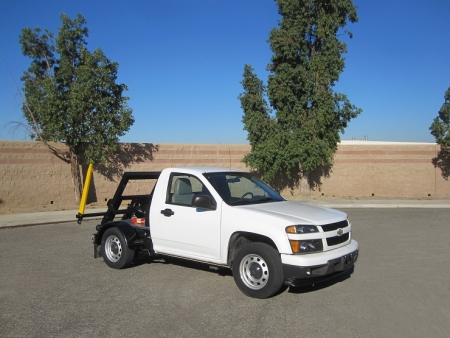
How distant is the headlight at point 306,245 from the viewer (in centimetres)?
616

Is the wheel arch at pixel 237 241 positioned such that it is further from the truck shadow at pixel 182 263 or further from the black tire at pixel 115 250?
the black tire at pixel 115 250

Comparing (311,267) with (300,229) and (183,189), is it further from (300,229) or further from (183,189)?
(183,189)

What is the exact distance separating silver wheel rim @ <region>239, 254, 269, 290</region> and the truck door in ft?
1.79

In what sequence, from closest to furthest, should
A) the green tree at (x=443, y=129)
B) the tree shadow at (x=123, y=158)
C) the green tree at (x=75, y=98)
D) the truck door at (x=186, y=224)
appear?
the truck door at (x=186, y=224) → the green tree at (x=75, y=98) → the tree shadow at (x=123, y=158) → the green tree at (x=443, y=129)

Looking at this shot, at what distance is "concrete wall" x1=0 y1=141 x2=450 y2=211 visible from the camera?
1895cm

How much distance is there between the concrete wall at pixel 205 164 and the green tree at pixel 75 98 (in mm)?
801

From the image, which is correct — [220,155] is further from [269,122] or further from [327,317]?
[327,317]

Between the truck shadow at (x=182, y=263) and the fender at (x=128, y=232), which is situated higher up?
the fender at (x=128, y=232)

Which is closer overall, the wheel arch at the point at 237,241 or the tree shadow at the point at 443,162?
the wheel arch at the point at 237,241

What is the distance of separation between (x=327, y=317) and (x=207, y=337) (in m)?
1.55

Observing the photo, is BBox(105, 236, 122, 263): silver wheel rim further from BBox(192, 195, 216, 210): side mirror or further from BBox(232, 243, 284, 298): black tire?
BBox(232, 243, 284, 298): black tire

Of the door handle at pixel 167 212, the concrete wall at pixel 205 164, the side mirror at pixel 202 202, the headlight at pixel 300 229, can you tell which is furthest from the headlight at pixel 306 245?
the concrete wall at pixel 205 164

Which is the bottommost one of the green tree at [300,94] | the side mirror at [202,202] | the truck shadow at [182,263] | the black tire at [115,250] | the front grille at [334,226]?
the truck shadow at [182,263]

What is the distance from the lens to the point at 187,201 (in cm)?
761
